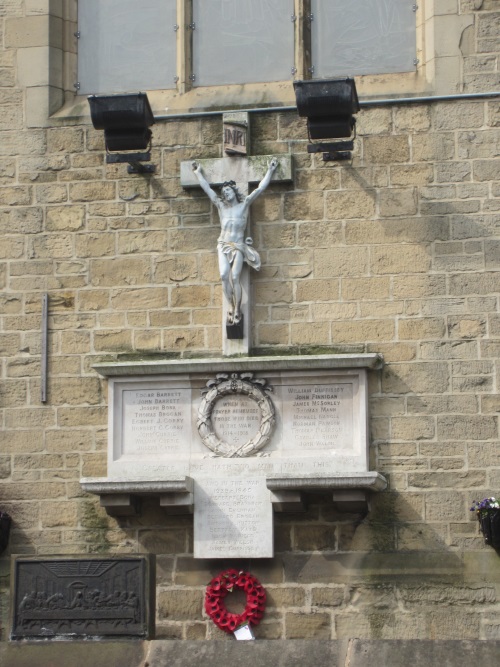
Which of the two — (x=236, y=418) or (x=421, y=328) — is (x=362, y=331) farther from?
(x=236, y=418)

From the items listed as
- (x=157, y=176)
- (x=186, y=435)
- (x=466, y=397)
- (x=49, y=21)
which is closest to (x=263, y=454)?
(x=186, y=435)


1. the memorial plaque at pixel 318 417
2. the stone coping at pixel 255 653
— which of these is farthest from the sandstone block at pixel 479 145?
the stone coping at pixel 255 653

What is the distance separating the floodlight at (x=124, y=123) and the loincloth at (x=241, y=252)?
0.90m

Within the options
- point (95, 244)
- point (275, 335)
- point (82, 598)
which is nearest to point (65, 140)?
point (95, 244)

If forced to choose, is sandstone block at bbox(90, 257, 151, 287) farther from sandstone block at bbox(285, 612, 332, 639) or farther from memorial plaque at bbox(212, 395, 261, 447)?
sandstone block at bbox(285, 612, 332, 639)

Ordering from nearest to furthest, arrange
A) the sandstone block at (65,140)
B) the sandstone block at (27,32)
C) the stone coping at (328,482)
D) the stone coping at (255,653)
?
the stone coping at (255,653), the stone coping at (328,482), the sandstone block at (65,140), the sandstone block at (27,32)

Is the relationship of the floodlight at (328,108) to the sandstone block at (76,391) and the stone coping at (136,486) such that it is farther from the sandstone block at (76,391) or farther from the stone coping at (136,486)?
the stone coping at (136,486)

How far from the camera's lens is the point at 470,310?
11.5 metres

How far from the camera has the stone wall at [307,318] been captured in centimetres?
1120

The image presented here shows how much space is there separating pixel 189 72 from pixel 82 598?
4.35m

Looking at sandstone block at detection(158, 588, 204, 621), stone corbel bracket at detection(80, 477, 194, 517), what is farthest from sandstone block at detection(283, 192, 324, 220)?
sandstone block at detection(158, 588, 204, 621)

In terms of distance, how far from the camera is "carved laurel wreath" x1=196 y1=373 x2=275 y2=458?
449 inches

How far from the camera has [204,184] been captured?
38.8 ft

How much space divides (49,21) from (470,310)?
3.84 meters
